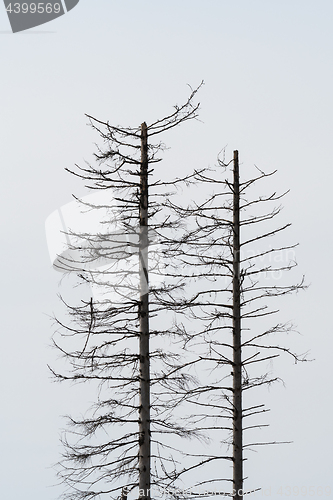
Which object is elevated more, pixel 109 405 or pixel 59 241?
pixel 59 241

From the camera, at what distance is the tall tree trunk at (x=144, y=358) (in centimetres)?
1984

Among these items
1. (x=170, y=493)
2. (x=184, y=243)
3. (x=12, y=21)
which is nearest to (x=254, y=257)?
(x=184, y=243)

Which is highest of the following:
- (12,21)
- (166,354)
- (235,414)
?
(12,21)

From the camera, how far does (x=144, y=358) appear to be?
65.5 feet

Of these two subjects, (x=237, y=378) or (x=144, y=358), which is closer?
(x=144, y=358)

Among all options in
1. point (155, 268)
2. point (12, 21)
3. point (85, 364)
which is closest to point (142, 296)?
point (155, 268)

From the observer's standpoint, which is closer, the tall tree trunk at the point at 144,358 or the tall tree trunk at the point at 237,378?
the tall tree trunk at the point at 144,358

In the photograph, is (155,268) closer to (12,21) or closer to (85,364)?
(85,364)

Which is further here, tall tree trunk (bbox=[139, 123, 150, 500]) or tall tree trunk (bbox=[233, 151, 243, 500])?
tall tree trunk (bbox=[233, 151, 243, 500])

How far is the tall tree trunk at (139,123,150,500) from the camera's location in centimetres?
1984

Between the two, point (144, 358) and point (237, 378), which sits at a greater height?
point (144, 358)

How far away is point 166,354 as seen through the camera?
2030 cm

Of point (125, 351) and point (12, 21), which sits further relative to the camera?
point (12, 21)

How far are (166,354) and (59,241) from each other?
405 cm
